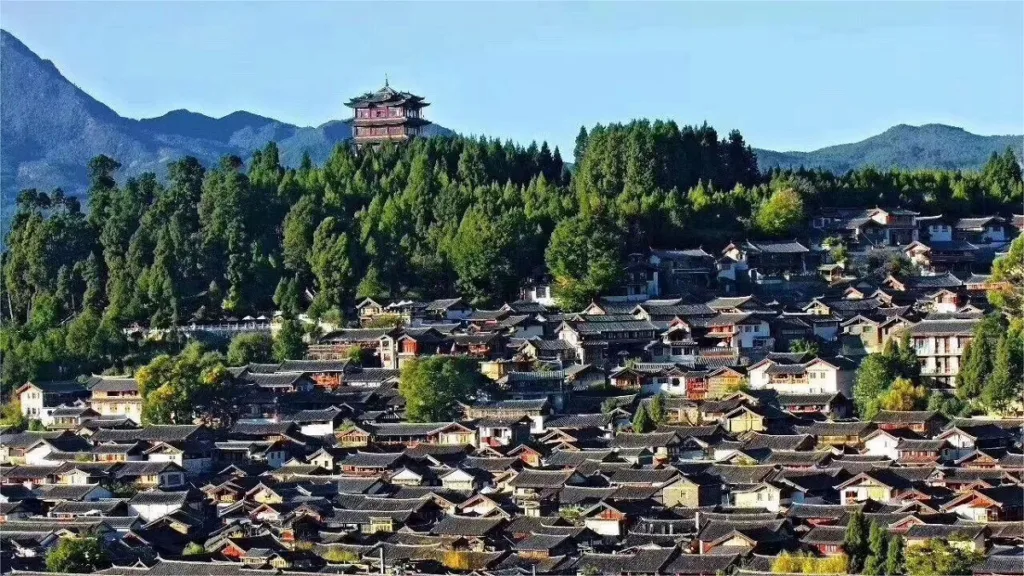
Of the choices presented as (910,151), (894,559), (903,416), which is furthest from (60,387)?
(910,151)

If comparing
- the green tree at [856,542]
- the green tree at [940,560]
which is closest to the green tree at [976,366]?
the green tree at [856,542]

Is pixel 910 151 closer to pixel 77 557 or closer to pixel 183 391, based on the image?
pixel 183 391

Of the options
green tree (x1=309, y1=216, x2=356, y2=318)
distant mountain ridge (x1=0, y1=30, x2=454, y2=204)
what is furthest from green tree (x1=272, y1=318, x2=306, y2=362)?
distant mountain ridge (x1=0, y1=30, x2=454, y2=204)

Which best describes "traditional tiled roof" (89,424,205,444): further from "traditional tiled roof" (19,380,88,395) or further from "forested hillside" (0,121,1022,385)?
"forested hillside" (0,121,1022,385)

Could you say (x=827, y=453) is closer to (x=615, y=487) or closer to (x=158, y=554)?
(x=615, y=487)

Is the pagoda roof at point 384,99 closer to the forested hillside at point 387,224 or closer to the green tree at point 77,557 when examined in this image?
the forested hillside at point 387,224

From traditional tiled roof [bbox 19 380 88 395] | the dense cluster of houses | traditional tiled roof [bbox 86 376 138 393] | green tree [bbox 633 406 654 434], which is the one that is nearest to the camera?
the dense cluster of houses
